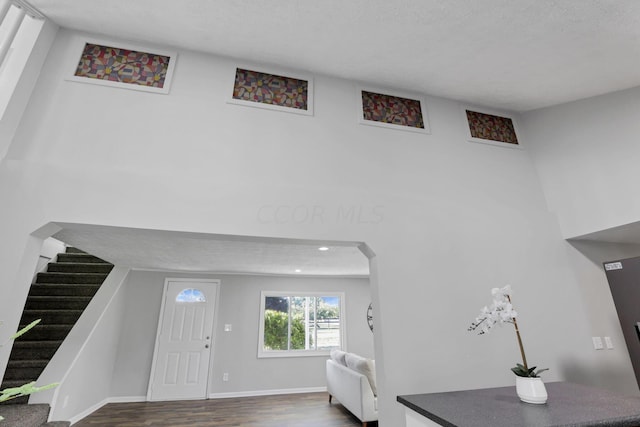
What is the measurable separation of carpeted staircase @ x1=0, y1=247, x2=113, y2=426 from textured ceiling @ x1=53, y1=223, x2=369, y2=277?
466 mm

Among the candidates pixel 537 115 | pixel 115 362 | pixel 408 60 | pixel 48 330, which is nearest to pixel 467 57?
pixel 408 60

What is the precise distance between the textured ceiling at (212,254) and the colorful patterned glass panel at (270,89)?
132 cm

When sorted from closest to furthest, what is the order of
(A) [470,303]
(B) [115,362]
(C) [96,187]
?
(C) [96,187] → (A) [470,303] → (B) [115,362]

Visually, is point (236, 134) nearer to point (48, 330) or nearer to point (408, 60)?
point (408, 60)

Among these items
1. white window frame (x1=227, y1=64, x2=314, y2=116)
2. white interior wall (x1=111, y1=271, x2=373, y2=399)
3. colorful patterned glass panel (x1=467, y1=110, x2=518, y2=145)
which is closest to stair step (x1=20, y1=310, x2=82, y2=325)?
white interior wall (x1=111, y1=271, x2=373, y2=399)

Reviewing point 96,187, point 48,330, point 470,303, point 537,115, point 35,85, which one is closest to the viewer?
point 96,187

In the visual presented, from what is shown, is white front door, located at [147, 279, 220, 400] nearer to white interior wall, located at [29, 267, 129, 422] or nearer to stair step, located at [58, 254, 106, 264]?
white interior wall, located at [29, 267, 129, 422]

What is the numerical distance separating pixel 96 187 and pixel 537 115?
160 inches

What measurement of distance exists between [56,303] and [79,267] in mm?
809

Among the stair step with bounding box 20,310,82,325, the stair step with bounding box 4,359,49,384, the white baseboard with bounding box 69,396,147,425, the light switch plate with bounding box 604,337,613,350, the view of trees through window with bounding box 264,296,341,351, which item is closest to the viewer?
the light switch plate with bounding box 604,337,613,350

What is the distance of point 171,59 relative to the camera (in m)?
2.56

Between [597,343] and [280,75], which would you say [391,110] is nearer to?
[280,75]

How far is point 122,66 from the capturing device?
243cm

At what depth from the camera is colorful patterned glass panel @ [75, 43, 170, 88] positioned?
2375 mm
